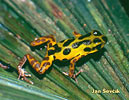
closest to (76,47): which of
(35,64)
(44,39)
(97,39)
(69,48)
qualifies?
(69,48)

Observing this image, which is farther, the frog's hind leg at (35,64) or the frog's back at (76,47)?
the frog's back at (76,47)

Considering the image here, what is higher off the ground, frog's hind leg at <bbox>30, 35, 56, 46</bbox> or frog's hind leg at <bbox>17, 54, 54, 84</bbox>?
frog's hind leg at <bbox>30, 35, 56, 46</bbox>

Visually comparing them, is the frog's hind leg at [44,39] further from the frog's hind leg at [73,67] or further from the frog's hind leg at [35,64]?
the frog's hind leg at [73,67]

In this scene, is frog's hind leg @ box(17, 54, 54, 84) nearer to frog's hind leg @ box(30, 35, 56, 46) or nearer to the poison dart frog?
the poison dart frog

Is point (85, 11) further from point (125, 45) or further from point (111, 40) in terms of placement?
point (125, 45)

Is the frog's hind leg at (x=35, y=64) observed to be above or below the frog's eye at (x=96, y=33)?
below

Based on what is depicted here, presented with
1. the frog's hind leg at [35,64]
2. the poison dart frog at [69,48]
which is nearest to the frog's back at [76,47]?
the poison dart frog at [69,48]

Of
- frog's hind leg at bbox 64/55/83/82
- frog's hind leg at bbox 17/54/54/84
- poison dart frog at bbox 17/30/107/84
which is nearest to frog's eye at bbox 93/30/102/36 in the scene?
poison dart frog at bbox 17/30/107/84

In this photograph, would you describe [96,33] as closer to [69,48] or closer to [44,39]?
[69,48]
